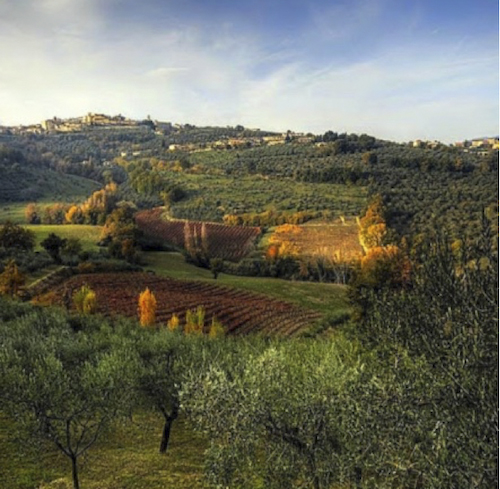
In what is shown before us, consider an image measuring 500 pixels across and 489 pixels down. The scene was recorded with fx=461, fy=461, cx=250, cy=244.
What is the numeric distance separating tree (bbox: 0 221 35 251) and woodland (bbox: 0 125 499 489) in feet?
0.87

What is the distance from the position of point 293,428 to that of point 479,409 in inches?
242

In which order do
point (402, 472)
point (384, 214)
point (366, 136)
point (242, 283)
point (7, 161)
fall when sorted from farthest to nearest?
1. point (366, 136)
2. point (7, 161)
3. point (384, 214)
4. point (242, 283)
5. point (402, 472)

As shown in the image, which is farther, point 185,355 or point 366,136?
point 366,136

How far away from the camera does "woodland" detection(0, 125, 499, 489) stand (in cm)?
1345

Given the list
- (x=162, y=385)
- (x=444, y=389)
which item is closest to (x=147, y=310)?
(x=162, y=385)

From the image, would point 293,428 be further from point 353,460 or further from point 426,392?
point 426,392

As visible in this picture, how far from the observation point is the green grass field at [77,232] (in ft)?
300

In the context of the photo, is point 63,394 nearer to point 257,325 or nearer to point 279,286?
point 257,325

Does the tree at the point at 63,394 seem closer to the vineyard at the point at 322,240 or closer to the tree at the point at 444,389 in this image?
the tree at the point at 444,389

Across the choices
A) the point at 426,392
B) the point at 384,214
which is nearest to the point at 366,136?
the point at 384,214

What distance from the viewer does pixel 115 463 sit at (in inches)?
1020

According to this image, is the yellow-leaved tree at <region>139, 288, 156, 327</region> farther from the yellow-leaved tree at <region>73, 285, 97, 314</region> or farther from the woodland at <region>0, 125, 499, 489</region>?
the yellow-leaved tree at <region>73, 285, 97, 314</region>

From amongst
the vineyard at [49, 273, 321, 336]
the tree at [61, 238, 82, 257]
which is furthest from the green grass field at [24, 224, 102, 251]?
the vineyard at [49, 273, 321, 336]

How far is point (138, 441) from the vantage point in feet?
99.3
